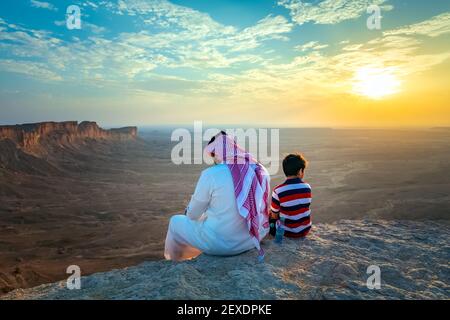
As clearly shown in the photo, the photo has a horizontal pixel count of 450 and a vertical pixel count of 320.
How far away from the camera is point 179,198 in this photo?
2377 centimetres

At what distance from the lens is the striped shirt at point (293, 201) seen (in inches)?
182

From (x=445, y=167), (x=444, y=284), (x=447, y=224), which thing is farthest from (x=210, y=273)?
(x=445, y=167)

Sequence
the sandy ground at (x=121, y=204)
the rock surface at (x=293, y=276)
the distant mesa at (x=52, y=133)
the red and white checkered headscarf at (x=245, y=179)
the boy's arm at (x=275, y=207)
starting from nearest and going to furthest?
the rock surface at (x=293, y=276) < the red and white checkered headscarf at (x=245, y=179) < the boy's arm at (x=275, y=207) < the sandy ground at (x=121, y=204) < the distant mesa at (x=52, y=133)

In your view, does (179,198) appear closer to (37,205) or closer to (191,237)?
(37,205)

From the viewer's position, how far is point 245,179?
406 cm

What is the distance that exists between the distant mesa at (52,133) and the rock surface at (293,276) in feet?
114

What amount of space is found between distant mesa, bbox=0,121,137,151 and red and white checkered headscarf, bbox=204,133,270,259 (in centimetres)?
3499

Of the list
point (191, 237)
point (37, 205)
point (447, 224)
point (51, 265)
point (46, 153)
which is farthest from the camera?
point (46, 153)

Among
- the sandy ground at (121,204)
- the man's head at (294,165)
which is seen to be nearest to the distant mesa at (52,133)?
the sandy ground at (121,204)

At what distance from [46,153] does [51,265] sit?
29335 millimetres

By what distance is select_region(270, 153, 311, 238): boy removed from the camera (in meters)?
4.62

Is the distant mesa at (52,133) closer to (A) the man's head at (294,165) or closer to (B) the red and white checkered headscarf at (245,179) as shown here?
(B) the red and white checkered headscarf at (245,179)

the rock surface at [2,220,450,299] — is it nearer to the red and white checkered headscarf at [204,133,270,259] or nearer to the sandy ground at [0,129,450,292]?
the red and white checkered headscarf at [204,133,270,259]

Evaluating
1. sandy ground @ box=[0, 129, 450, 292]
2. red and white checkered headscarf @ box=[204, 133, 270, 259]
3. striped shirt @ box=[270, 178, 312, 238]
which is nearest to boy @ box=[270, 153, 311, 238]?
striped shirt @ box=[270, 178, 312, 238]
